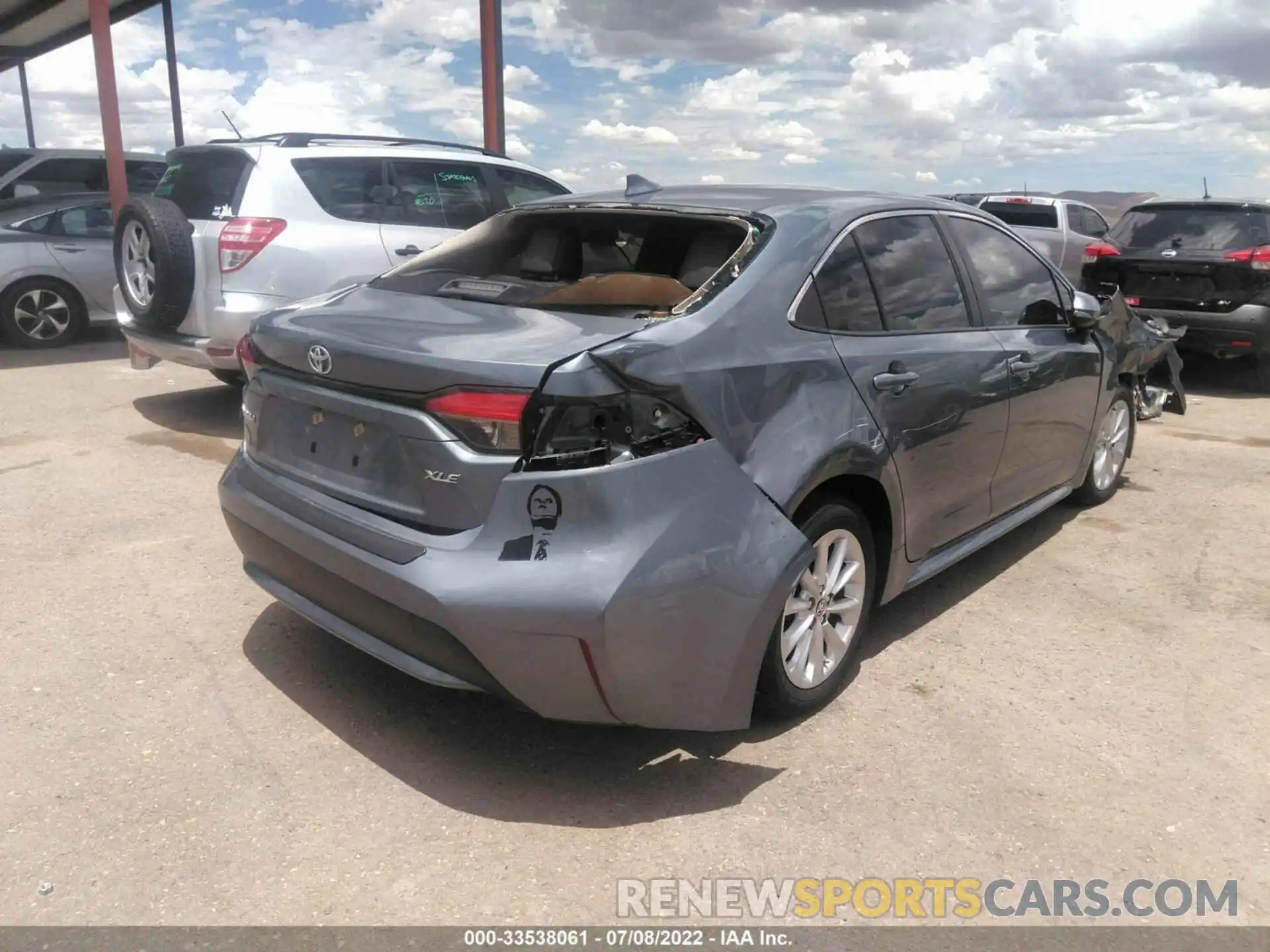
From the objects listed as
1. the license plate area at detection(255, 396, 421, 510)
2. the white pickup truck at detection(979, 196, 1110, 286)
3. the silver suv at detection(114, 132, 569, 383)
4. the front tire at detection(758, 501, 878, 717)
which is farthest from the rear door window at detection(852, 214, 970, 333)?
the white pickup truck at detection(979, 196, 1110, 286)

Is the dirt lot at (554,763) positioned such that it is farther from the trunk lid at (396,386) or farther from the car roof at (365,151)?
the car roof at (365,151)

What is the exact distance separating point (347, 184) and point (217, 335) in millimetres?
1296

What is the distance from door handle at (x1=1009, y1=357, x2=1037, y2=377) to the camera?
13.1 feet

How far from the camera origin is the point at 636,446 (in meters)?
2.53

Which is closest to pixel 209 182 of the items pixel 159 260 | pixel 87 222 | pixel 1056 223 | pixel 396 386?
pixel 159 260

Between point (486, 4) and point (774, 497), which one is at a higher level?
point (486, 4)

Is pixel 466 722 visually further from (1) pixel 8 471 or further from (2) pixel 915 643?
(1) pixel 8 471

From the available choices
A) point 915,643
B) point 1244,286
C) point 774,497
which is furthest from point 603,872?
point 1244,286

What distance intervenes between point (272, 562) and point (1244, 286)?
814 centimetres

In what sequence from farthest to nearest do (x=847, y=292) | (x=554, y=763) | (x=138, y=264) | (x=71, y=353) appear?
1. (x=71, y=353)
2. (x=138, y=264)
3. (x=847, y=292)
4. (x=554, y=763)

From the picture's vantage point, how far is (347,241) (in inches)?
247

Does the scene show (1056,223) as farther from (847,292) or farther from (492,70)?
(847,292)

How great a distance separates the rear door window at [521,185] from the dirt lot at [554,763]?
3.88 metres

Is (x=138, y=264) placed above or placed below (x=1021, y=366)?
above
